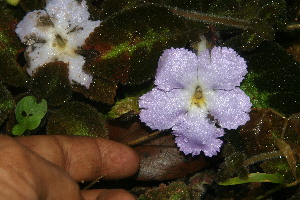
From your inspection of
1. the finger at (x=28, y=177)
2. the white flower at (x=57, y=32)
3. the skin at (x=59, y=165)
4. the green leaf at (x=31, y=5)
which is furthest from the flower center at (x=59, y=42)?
the finger at (x=28, y=177)

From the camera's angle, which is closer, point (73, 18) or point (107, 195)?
point (107, 195)

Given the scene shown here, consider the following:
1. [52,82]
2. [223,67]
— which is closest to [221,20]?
[223,67]

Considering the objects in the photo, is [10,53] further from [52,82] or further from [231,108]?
[231,108]

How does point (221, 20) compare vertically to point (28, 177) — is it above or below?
above

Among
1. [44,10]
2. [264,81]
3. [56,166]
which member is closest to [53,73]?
[44,10]

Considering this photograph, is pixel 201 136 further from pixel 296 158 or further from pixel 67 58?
pixel 67 58

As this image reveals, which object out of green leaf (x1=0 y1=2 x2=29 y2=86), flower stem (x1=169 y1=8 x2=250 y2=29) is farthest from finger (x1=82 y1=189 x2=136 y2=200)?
flower stem (x1=169 y1=8 x2=250 y2=29)

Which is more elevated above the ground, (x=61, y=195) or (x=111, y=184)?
(x=61, y=195)
